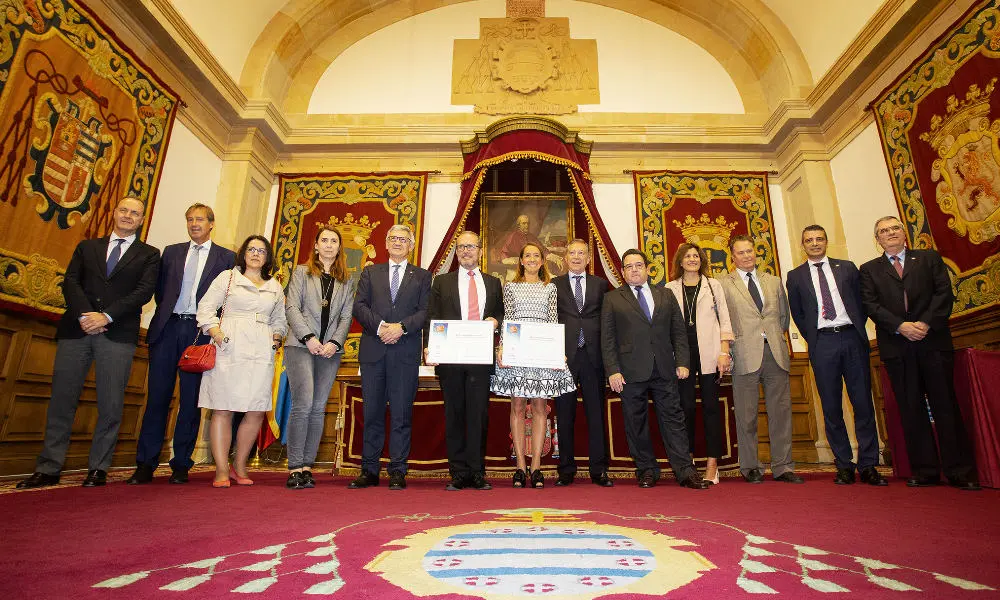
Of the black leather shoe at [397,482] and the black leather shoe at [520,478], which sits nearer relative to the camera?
the black leather shoe at [397,482]

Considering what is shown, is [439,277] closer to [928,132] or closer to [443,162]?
[443,162]

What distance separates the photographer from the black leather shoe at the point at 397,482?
2.98 metres

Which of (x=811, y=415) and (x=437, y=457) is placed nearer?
(x=437, y=457)

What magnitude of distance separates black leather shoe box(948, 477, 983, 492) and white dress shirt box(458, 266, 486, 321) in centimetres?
297

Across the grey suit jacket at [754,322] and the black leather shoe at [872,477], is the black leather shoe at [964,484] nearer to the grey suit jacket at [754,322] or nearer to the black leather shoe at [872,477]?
the black leather shoe at [872,477]

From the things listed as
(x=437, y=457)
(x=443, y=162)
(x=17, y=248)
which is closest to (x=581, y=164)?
(x=443, y=162)

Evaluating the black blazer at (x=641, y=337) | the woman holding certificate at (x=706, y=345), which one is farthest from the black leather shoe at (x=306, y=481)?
the woman holding certificate at (x=706, y=345)

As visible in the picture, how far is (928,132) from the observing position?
4770 mm

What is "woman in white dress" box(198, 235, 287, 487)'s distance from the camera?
3002mm

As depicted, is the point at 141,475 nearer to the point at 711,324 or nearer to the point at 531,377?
the point at 531,377

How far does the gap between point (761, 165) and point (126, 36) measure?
7.45m

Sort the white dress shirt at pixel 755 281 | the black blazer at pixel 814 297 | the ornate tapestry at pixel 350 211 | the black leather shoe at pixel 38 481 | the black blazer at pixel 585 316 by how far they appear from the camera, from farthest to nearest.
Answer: the ornate tapestry at pixel 350 211 < the white dress shirt at pixel 755 281 < the black blazer at pixel 814 297 < the black blazer at pixel 585 316 < the black leather shoe at pixel 38 481

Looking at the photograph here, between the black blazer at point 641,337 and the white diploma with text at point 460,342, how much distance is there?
0.81 metres

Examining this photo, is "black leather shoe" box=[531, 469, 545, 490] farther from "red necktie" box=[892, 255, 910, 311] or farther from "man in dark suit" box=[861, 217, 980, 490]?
"red necktie" box=[892, 255, 910, 311]
